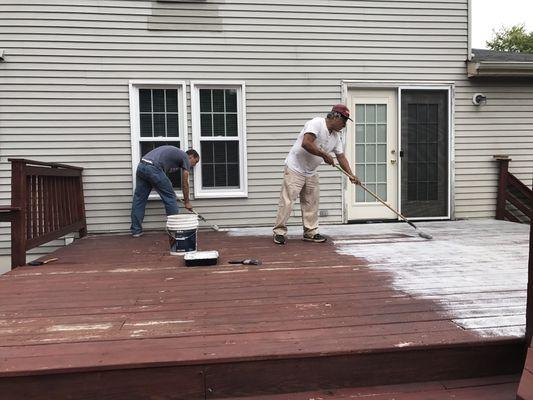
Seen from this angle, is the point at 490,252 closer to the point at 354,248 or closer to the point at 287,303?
the point at 354,248

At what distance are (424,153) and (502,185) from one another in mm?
1163

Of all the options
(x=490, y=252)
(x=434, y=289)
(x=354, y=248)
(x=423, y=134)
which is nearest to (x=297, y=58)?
(x=423, y=134)

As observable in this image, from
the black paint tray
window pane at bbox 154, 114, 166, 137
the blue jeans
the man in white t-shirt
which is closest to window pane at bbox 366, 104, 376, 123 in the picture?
the man in white t-shirt

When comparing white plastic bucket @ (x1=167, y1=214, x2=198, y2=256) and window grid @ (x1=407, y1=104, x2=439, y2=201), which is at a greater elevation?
window grid @ (x1=407, y1=104, x2=439, y2=201)

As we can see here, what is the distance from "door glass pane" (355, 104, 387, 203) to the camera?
6273mm

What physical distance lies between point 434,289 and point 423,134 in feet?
12.6

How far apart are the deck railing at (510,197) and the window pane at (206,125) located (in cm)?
393

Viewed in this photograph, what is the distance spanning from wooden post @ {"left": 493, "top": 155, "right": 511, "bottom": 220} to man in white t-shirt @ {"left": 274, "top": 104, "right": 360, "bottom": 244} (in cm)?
274

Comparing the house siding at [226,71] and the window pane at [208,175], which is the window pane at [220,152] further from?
the house siding at [226,71]

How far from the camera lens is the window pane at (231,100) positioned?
19.7 feet

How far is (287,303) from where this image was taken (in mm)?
2723

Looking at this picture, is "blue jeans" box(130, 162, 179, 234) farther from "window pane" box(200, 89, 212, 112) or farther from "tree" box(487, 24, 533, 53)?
"tree" box(487, 24, 533, 53)

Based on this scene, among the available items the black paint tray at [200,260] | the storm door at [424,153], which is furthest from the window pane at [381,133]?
the black paint tray at [200,260]

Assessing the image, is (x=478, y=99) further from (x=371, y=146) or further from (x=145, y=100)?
(x=145, y=100)
